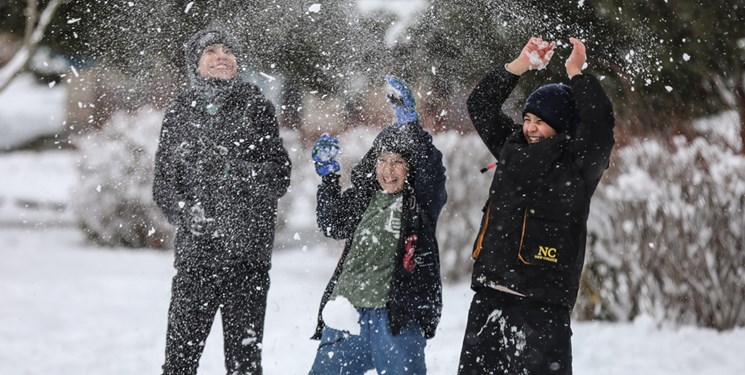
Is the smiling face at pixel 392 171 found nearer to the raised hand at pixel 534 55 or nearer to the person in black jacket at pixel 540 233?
the person in black jacket at pixel 540 233

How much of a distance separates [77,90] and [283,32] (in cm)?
641

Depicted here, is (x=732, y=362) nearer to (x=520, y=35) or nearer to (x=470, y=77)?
(x=520, y=35)

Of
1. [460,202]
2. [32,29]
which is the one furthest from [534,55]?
[32,29]

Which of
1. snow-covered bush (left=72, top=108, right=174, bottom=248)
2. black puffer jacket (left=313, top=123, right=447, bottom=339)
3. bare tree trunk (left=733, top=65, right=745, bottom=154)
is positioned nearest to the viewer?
black puffer jacket (left=313, top=123, right=447, bottom=339)

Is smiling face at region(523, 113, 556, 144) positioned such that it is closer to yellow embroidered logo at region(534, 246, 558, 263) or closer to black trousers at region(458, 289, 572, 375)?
yellow embroidered logo at region(534, 246, 558, 263)

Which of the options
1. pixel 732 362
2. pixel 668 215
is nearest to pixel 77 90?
pixel 668 215

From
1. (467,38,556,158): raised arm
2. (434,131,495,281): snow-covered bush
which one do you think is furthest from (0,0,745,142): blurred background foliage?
(467,38,556,158): raised arm

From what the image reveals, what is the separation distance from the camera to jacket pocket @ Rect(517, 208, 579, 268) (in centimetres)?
284

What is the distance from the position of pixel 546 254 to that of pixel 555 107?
54 centimetres

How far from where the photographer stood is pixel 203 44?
12.0 ft

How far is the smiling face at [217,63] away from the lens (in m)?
3.60

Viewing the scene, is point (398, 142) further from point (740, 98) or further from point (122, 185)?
point (122, 185)

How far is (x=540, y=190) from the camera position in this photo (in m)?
2.90

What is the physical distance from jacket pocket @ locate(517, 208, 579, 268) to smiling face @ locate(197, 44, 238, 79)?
1.51 metres
